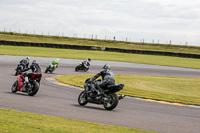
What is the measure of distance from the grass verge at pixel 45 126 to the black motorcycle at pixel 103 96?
11.6ft

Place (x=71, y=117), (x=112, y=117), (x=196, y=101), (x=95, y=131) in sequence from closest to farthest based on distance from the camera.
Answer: (x=95, y=131) → (x=71, y=117) → (x=112, y=117) → (x=196, y=101)

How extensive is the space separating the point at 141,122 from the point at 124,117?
38.2 inches

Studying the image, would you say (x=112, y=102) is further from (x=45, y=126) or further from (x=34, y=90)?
(x=45, y=126)

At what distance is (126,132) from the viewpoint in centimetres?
920

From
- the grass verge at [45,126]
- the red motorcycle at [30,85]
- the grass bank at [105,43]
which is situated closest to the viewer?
the grass verge at [45,126]

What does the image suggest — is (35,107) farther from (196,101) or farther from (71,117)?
(196,101)

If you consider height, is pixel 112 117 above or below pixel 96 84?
below

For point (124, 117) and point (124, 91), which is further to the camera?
point (124, 91)

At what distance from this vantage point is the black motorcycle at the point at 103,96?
13.5m

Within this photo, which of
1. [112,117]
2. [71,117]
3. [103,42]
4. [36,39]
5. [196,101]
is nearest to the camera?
[71,117]

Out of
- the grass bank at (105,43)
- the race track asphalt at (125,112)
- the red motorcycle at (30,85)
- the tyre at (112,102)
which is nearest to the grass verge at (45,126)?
the race track asphalt at (125,112)

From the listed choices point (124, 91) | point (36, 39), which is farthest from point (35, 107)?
point (36, 39)

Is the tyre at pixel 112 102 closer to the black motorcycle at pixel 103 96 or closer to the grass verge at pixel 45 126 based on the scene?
the black motorcycle at pixel 103 96

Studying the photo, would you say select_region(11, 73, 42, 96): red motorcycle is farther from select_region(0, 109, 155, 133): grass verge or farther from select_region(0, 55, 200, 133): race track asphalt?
select_region(0, 109, 155, 133): grass verge
